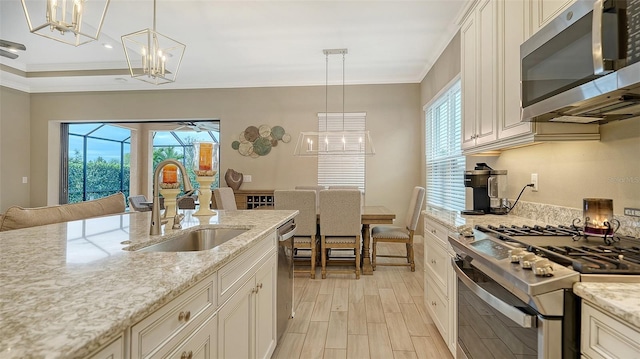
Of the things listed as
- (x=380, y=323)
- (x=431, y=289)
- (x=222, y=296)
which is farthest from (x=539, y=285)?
(x=380, y=323)

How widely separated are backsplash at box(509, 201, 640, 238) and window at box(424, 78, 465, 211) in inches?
48.1

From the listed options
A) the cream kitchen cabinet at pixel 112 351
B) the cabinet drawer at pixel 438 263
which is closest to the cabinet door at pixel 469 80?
the cabinet drawer at pixel 438 263

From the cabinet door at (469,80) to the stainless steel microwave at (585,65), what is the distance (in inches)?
27.6

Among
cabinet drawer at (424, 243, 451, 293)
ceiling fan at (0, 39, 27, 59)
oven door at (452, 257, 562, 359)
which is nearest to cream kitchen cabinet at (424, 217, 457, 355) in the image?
cabinet drawer at (424, 243, 451, 293)

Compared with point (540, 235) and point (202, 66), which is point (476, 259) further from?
point (202, 66)

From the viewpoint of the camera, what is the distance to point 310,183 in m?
Answer: 5.44

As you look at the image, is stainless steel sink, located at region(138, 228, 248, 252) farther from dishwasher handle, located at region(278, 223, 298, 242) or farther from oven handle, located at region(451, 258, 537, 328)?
oven handle, located at region(451, 258, 537, 328)

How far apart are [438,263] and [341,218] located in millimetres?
1427

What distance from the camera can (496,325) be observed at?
1197 mm

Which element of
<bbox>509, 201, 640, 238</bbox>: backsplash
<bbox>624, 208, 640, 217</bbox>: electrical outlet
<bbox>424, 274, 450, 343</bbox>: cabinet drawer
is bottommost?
<bbox>424, 274, 450, 343</bbox>: cabinet drawer

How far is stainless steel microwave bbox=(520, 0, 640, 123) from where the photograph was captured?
3.26ft

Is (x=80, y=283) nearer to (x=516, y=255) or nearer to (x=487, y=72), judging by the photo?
(x=516, y=255)

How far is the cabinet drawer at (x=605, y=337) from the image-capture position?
0.69m

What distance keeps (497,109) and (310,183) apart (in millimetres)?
3767
